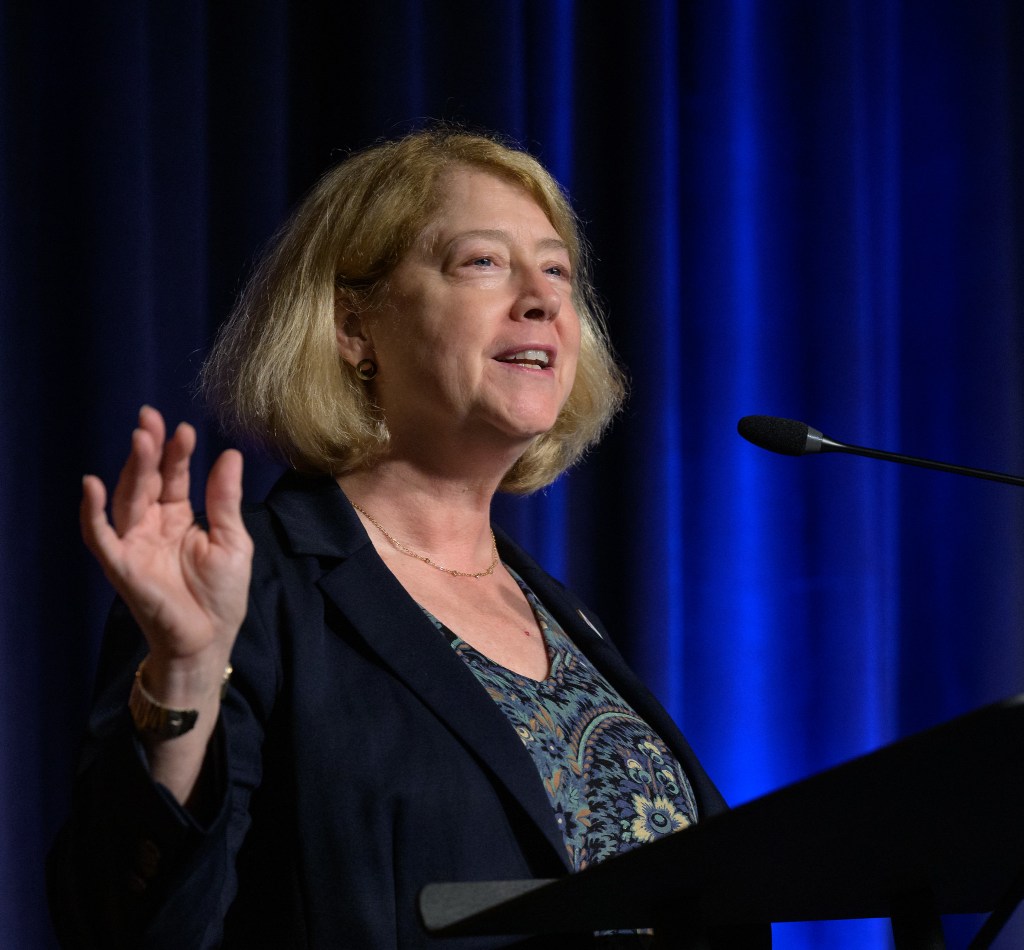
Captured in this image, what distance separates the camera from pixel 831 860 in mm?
849

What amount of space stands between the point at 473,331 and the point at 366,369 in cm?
17

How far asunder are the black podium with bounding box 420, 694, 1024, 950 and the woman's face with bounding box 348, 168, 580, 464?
2.42ft

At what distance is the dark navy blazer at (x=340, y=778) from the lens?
1.19 meters

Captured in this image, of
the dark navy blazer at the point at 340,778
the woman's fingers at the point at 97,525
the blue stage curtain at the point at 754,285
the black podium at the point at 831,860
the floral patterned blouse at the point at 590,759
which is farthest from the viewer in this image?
the blue stage curtain at the point at 754,285

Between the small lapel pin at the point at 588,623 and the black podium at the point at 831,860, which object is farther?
the small lapel pin at the point at 588,623

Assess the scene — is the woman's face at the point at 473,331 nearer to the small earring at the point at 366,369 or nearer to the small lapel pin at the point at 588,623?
the small earring at the point at 366,369

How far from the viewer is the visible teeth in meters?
1.62

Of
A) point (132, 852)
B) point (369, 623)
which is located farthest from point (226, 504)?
point (369, 623)

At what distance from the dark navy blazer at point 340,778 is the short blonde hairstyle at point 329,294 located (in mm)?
248

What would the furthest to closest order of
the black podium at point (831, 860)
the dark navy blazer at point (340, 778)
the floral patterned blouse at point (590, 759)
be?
the floral patterned blouse at point (590, 759), the dark navy blazer at point (340, 778), the black podium at point (831, 860)

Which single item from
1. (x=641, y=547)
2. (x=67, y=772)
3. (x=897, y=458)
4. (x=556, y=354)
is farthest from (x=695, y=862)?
(x=641, y=547)

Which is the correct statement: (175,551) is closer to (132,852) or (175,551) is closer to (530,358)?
(132,852)

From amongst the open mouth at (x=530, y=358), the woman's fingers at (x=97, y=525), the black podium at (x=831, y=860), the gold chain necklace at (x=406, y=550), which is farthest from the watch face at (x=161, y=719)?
the open mouth at (x=530, y=358)

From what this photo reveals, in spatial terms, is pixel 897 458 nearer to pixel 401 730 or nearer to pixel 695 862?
pixel 401 730
